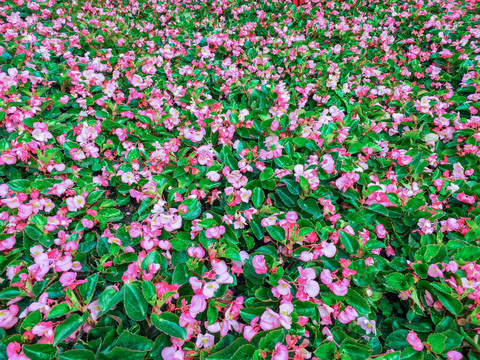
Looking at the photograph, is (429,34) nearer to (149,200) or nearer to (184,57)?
(184,57)

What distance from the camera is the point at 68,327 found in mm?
1158

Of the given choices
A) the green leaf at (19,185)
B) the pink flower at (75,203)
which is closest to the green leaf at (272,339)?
the pink flower at (75,203)

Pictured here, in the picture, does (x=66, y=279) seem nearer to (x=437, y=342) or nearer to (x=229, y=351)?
(x=229, y=351)

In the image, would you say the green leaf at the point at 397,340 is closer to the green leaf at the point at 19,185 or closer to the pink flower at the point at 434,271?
the pink flower at the point at 434,271

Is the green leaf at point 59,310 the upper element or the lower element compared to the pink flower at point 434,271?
lower

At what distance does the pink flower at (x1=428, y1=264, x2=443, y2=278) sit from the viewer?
1.35 meters


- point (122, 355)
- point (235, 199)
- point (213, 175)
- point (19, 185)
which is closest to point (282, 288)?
point (235, 199)

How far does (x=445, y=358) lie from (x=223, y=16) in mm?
4055

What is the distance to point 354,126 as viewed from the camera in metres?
2.16

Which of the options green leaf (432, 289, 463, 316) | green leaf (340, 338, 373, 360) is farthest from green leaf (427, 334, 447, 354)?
green leaf (340, 338, 373, 360)

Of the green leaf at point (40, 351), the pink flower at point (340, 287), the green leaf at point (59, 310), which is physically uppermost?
the pink flower at point (340, 287)

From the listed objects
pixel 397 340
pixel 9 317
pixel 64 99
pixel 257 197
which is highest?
pixel 64 99

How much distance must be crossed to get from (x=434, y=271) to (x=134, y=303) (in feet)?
4.37

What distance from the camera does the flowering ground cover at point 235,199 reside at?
4.04 ft
